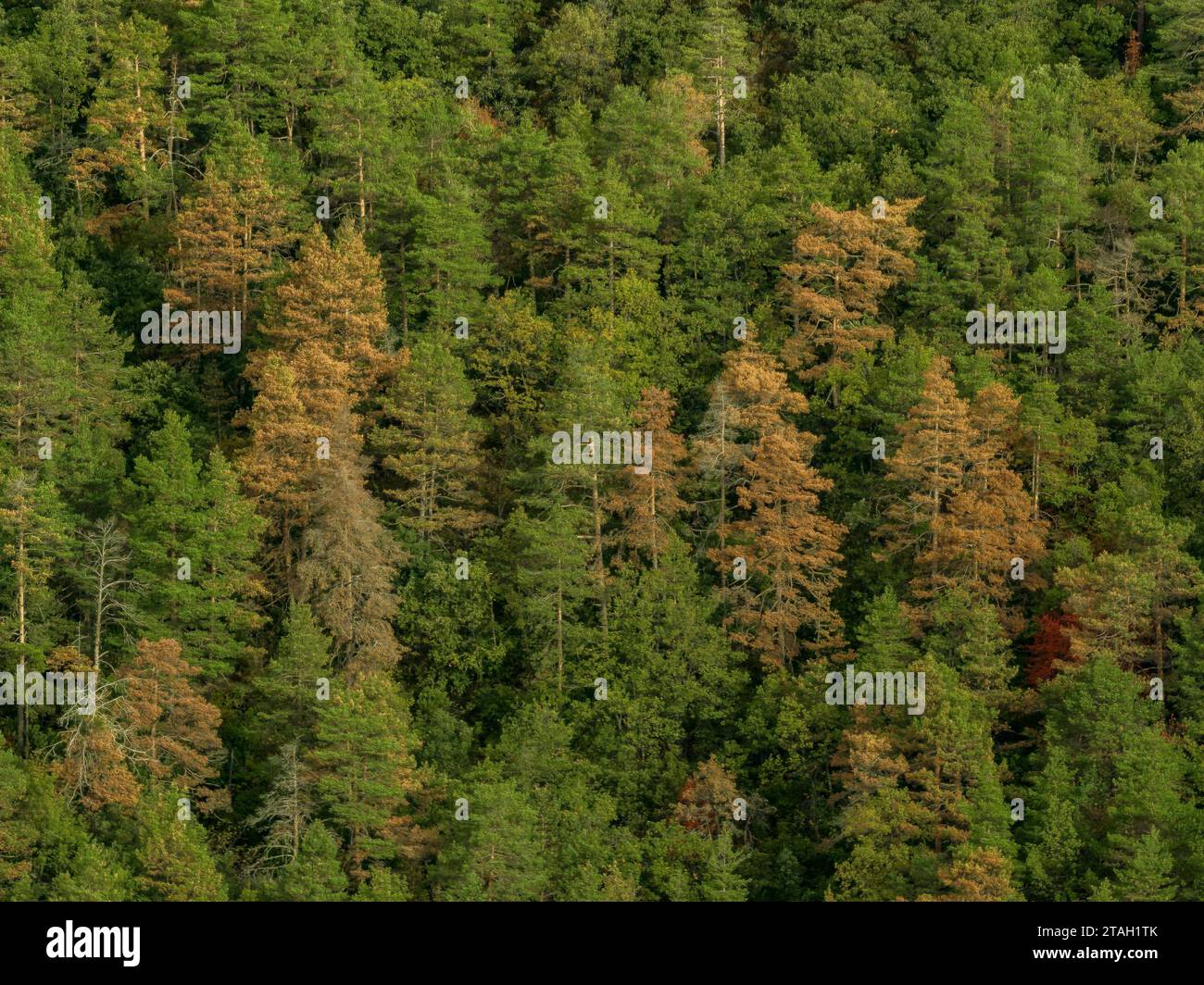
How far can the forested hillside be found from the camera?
86.7m

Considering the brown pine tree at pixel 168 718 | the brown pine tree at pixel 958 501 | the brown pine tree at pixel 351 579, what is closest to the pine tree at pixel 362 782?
the brown pine tree at pixel 168 718

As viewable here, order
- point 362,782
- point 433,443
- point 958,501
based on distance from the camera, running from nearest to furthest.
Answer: point 362,782
point 958,501
point 433,443

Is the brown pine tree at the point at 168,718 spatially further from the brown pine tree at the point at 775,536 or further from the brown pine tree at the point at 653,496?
the brown pine tree at the point at 775,536

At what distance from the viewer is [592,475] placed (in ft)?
312

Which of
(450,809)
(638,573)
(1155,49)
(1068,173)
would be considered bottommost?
(450,809)

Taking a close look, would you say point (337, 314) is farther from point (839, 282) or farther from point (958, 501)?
point (958, 501)

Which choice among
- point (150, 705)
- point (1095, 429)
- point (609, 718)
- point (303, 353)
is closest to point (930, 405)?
point (1095, 429)

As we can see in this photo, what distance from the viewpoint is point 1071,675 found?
89.6 metres

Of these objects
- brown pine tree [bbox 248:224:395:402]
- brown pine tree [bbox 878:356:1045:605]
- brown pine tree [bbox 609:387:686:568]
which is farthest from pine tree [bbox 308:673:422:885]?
brown pine tree [bbox 878:356:1045:605]

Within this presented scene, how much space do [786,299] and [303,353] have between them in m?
18.2

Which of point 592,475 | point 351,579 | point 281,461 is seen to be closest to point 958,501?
point 592,475

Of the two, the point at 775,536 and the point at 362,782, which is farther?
the point at 775,536

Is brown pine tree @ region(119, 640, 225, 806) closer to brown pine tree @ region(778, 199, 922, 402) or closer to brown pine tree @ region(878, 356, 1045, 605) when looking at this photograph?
brown pine tree @ region(878, 356, 1045, 605)

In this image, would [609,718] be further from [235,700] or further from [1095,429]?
[1095,429]
